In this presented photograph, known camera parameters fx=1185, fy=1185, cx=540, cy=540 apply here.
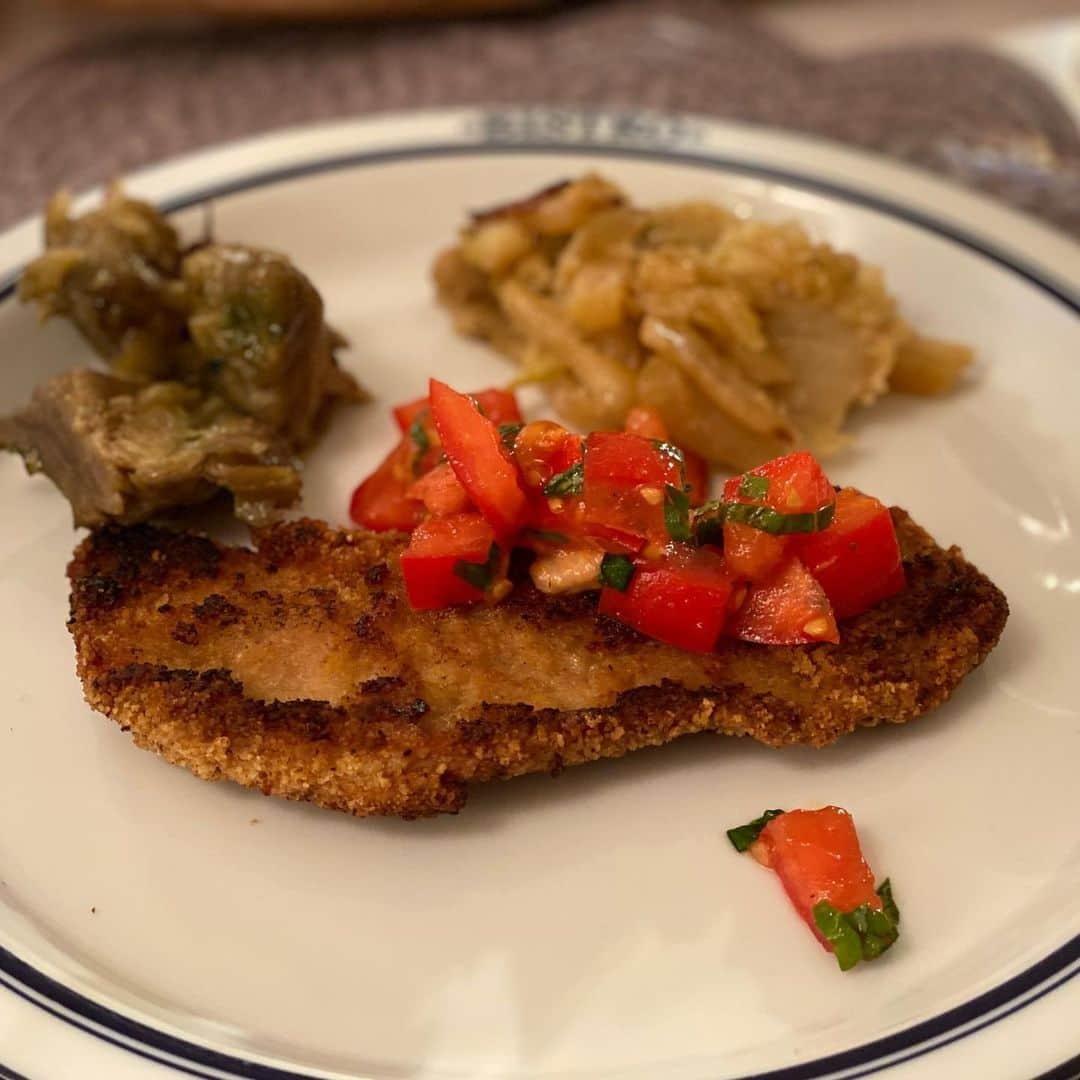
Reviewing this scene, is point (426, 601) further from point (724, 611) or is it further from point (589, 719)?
point (724, 611)

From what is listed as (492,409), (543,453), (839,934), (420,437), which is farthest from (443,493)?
(839,934)

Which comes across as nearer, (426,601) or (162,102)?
(426,601)

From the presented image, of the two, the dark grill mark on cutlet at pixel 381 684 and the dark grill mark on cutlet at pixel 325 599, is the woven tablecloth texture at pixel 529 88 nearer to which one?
the dark grill mark on cutlet at pixel 325 599

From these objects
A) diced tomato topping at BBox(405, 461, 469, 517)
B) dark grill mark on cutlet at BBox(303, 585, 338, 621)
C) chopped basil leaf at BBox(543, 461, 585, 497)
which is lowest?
dark grill mark on cutlet at BBox(303, 585, 338, 621)

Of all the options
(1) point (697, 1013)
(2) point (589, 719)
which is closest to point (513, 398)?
(2) point (589, 719)

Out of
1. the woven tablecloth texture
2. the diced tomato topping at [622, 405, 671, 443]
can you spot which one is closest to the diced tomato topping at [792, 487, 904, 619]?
the diced tomato topping at [622, 405, 671, 443]

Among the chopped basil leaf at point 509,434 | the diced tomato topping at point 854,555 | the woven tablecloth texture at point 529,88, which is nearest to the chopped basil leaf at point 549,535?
the chopped basil leaf at point 509,434

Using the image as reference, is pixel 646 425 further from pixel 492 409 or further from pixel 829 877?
pixel 829 877

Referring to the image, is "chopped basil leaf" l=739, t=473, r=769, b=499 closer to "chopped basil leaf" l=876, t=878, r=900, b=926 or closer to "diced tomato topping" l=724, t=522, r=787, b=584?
"diced tomato topping" l=724, t=522, r=787, b=584
